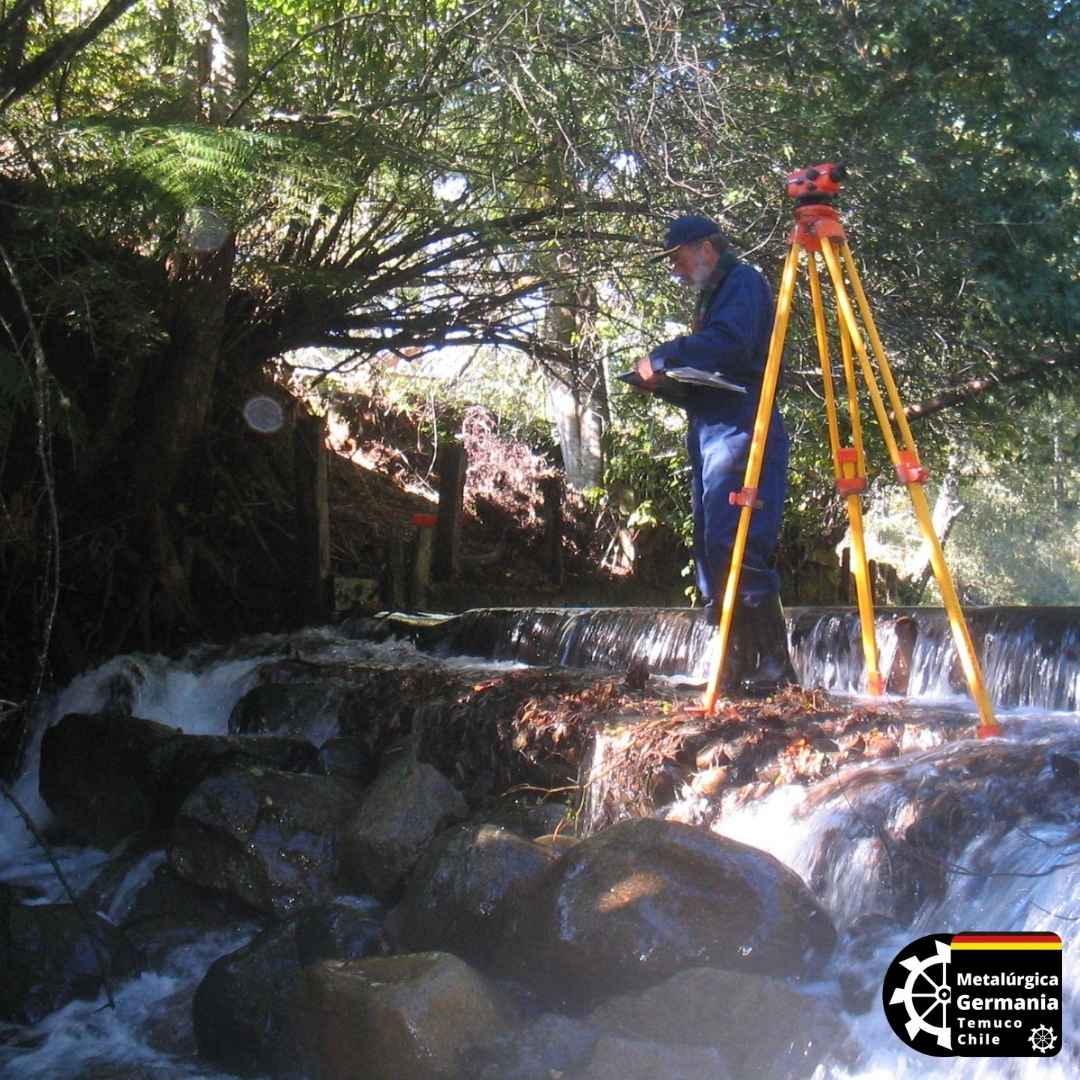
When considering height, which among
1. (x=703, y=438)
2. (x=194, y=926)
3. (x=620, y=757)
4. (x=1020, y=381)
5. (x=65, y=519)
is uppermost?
(x=1020, y=381)

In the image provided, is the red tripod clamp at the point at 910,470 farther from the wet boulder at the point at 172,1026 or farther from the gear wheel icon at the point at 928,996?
the wet boulder at the point at 172,1026

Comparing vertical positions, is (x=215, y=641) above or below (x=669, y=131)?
below

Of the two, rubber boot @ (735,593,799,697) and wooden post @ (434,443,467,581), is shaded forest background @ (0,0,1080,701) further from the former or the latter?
rubber boot @ (735,593,799,697)

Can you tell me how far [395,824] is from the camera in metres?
5.32

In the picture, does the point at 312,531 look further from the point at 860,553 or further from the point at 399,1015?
the point at 399,1015

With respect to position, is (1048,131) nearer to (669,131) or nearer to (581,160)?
(669,131)

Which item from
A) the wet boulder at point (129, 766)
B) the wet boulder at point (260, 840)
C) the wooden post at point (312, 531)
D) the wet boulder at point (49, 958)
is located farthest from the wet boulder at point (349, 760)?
the wooden post at point (312, 531)

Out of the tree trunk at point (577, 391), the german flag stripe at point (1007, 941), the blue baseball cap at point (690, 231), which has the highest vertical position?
the tree trunk at point (577, 391)

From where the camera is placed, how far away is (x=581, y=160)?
757 centimetres

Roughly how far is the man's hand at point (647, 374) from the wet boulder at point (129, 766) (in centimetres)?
249

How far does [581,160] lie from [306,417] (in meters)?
4.23

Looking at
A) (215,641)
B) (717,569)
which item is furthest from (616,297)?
(717,569)

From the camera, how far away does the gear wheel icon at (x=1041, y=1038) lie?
9.86ft
